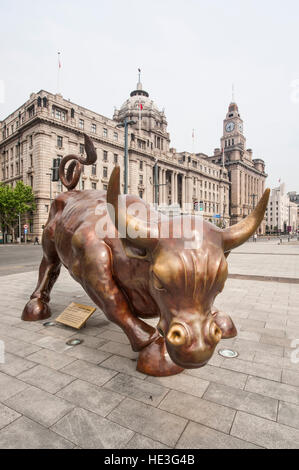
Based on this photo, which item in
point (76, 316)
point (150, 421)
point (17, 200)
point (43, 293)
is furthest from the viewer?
point (17, 200)

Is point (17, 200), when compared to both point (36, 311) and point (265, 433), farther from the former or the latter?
point (265, 433)

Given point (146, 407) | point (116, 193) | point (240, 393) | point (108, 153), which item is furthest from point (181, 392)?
point (108, 153)

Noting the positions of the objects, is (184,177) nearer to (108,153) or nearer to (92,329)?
(108,153)

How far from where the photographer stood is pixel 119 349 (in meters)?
3.49

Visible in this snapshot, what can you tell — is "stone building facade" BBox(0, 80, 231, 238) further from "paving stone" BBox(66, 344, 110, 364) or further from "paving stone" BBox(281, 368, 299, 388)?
"paving stone" BBox(281, 368, 299, 388)

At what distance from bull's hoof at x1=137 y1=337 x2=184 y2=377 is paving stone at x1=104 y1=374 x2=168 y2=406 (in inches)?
4.9

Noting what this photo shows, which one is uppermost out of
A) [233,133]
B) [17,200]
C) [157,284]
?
[233,133]

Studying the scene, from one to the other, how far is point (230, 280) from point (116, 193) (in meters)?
7.52

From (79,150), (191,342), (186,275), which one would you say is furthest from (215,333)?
(79,150)

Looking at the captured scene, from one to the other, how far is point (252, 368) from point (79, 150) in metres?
41.3

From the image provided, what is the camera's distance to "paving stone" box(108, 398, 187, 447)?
197 centimetres

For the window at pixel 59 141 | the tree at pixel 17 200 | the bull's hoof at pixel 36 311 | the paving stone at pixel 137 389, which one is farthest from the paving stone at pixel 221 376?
the window at pixel 59 141

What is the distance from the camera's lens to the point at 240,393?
254 centimetres

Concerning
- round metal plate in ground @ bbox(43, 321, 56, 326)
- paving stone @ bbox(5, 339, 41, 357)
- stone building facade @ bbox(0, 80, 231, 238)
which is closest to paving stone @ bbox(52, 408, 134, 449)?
paving stone @ bbox(5, 339, 41, 357)
